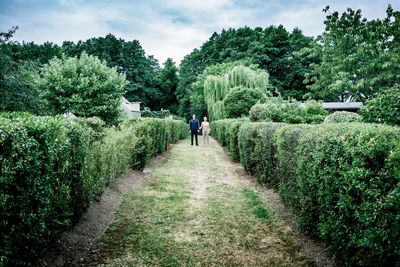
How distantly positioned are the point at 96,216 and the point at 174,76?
63.5 meters

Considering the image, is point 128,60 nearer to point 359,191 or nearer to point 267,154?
point 267,154

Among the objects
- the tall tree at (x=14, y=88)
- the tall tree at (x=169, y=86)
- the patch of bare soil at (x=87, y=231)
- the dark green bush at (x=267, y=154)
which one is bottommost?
the patch of bare soil at (x=87, y=231)

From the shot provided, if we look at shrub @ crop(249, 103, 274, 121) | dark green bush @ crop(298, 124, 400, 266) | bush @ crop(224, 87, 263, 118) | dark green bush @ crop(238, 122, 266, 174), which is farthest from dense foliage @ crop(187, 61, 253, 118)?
dark green bush @ crop(298, 124, 400, 266)

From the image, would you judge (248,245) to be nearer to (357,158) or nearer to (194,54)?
(357,158)

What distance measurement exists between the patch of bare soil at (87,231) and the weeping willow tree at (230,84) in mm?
21630

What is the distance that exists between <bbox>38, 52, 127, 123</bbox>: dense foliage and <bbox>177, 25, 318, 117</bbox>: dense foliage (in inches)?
1071

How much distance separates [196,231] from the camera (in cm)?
564

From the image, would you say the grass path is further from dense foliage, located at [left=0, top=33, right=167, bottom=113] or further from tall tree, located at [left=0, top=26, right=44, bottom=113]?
dense foliage, located at [left=0, top=33, right=167, bottom=113]

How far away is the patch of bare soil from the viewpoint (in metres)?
4.32

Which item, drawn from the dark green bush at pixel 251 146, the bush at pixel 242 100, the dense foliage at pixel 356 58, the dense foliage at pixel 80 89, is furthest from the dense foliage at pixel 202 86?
the dark green bush at pixel 251 146

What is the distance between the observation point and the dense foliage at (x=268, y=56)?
5300 cm

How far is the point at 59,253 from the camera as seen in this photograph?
14.5 feet

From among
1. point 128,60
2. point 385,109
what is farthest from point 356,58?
point 128,60

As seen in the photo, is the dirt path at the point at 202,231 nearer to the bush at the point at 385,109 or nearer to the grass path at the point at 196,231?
the grass path at the point at 196,231
